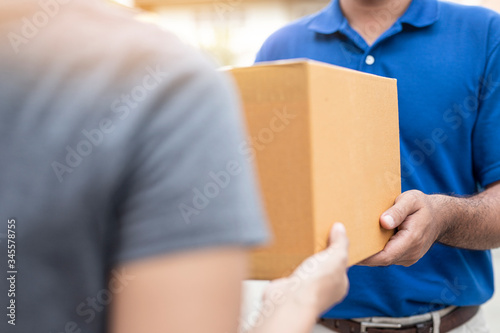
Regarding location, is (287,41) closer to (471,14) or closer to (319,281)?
(471,14)

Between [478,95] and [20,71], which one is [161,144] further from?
[478,95]

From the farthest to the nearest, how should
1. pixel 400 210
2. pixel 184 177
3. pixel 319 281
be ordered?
pixel 400 210 < pixel 319 281 < pixel 184 177

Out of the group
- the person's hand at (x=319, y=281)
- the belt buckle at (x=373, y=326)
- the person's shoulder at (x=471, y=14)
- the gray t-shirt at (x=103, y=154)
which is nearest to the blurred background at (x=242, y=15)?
the person's shoulder at (x=471, y=14)

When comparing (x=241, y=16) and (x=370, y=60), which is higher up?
(x=241, y=16)

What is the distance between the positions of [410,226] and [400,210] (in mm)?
53

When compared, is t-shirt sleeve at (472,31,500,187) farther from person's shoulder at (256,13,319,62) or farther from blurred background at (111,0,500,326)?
blurred background at (111,0,500,326)

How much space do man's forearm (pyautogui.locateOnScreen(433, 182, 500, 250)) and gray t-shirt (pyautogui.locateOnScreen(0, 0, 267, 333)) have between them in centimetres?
82

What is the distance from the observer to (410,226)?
38.5 inches

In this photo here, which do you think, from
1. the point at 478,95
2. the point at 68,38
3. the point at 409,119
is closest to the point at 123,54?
the point at 68,38

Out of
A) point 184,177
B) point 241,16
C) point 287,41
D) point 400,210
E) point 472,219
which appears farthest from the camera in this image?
point 241,16

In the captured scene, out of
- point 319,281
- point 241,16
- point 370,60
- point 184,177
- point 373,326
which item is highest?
point 241,16

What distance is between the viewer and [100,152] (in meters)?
0.37

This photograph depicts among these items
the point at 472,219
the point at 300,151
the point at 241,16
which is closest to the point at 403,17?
the point at 472,219

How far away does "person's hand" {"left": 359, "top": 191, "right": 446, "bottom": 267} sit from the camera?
3.03ft
